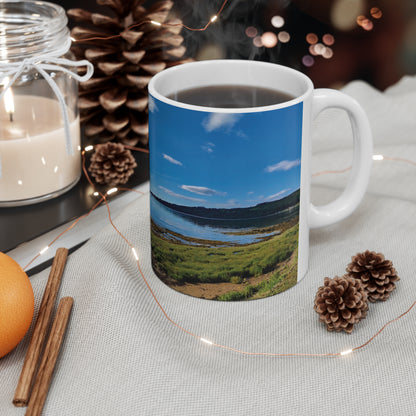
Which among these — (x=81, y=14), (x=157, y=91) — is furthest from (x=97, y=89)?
(x=157, y=91)

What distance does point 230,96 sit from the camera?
1.96 ft

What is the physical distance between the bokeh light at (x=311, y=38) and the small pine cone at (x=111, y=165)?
43cm

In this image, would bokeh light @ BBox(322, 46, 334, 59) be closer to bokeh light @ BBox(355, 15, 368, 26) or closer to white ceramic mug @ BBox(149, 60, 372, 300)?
bokeh light @ BBox(355, 15, 368, 26)

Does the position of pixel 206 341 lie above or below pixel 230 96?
below

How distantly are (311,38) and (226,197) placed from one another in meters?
0.62

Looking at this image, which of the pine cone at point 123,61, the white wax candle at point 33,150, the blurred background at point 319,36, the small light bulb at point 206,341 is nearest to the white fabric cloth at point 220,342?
the small light bulb at point 206,341

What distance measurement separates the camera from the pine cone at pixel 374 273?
22.4 inches

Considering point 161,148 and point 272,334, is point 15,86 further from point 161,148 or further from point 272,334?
point 272,334

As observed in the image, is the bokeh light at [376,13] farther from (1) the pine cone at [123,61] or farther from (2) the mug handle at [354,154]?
(2) the mug handle at [354,154]

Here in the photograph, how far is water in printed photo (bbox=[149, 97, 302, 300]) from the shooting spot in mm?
504

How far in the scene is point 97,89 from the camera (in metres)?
0.88

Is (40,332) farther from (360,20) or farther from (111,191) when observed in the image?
(360,20)

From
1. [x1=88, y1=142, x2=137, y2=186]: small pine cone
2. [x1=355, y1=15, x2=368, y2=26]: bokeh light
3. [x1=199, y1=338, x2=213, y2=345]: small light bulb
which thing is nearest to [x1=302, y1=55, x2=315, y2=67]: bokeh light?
[x1=355, y1=15, x2=368, y2=26]: bokeh light

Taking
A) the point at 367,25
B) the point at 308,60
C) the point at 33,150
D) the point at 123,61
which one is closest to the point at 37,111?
the point at 33,150
